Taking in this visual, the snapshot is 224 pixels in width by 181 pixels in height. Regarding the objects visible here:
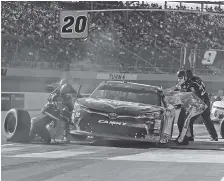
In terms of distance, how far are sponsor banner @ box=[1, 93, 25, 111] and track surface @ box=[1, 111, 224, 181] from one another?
12.6 metres

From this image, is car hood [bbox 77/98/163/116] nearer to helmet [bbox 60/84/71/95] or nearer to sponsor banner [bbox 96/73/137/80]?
helmet [bbox 60/84/71/95]

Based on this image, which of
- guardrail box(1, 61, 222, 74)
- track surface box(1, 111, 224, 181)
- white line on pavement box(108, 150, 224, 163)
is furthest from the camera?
guardrail box(1, 61, 222, 74)

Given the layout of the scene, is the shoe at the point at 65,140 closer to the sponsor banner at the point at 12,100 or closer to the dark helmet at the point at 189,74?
the dark helmet at the point at 189,74

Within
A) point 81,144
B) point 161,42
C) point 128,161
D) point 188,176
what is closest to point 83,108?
point 81,144

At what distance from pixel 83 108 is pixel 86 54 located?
72.9 feet

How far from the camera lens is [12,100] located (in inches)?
851

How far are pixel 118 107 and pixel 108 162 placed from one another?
2.29 metres

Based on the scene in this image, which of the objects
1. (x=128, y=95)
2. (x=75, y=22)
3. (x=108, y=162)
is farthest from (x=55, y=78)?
(x=108, y=162)

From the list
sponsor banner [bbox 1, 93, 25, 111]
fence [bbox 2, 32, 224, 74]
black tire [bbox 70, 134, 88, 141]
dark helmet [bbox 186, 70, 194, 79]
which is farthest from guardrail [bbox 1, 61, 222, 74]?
dark helmet [bbox 186, 70, 194, 79]

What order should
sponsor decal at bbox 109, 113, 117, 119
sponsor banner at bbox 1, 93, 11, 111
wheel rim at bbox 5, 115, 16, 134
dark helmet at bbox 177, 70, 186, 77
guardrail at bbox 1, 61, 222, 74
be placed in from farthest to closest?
guardrail at bbox 1, 61, 222, 74 → sponsor banner at bbox 1, 93, 11, 111 → wheel rim at bbox 5, 115, 16, 134 → dark helmet at bbox 177, 70, 186, 77 → sponsor decal at bbox 109, 113, 117, 119

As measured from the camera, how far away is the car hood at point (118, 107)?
340 inches

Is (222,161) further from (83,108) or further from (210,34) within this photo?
(210,34)

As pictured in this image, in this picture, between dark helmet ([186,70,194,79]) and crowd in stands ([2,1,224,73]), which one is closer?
dark helmet ([186,70,194,79])

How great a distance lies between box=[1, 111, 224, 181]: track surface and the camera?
531 centimetres
